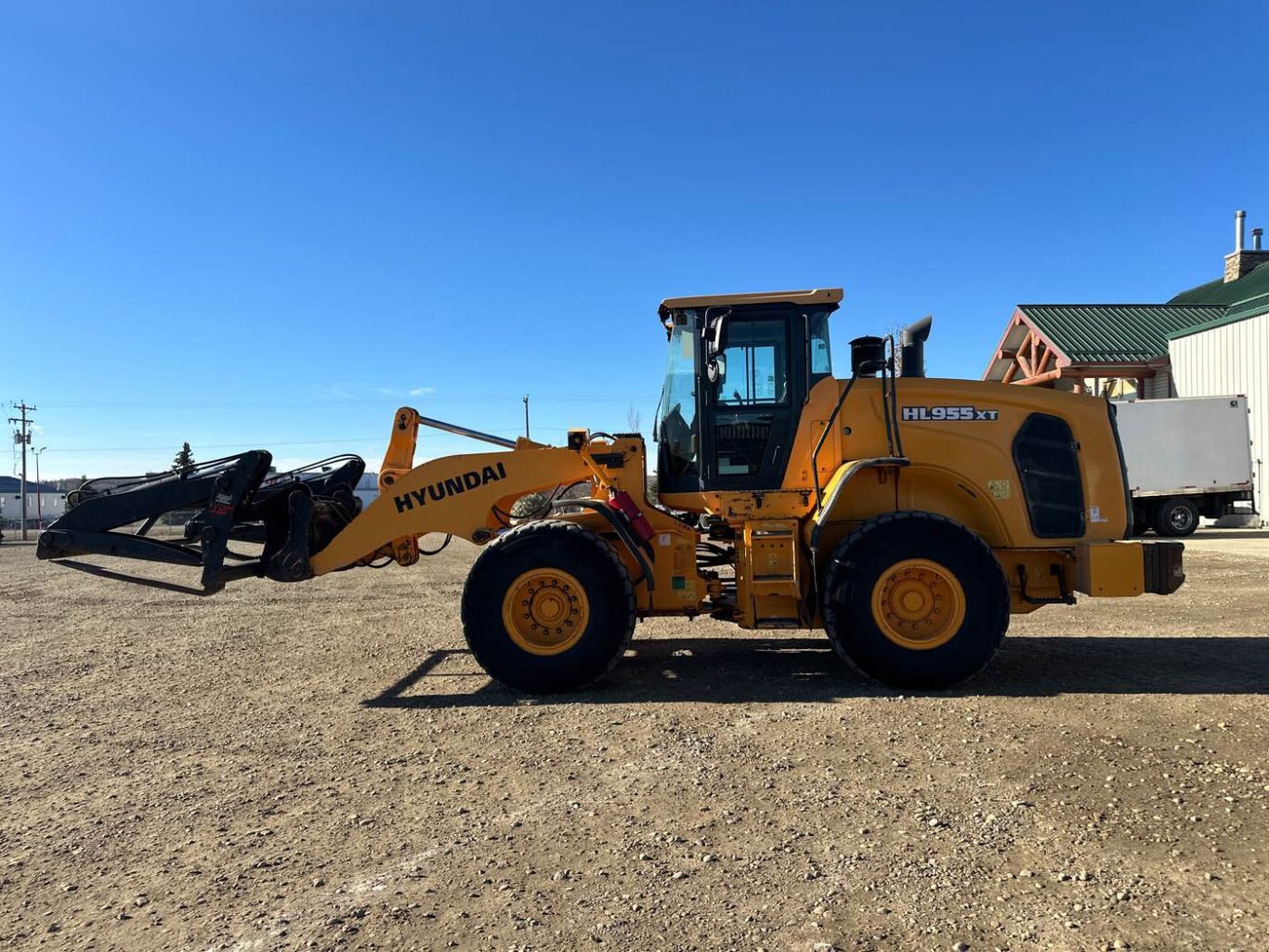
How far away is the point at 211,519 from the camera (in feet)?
20.3

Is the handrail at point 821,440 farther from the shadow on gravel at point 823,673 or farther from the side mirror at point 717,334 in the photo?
the shadow on gravel at point 823,673

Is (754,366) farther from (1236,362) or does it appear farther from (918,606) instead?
(1236,362)

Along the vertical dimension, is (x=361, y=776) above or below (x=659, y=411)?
below

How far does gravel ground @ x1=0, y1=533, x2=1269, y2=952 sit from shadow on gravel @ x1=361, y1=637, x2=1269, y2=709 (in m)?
0.05

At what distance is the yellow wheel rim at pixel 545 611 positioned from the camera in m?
5.76

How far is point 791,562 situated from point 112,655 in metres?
6.56

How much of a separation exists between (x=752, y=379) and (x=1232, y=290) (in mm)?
25927

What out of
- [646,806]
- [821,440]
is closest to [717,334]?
[821,440]

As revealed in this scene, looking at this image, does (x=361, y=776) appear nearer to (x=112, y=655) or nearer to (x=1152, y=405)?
(x=112, y=655)

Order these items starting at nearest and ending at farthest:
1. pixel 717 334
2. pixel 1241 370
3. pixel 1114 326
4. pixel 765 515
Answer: pixel 717 334 < pixel 765 515 < pixel 1241 370 < pixel 1114 326

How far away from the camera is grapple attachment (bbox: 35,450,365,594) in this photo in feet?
20.3

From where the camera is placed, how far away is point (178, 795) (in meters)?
4.03

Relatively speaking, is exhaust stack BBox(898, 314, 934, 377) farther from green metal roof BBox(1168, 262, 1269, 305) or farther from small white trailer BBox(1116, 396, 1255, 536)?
green metal roof BBox(1168, 262, 1269, 305)

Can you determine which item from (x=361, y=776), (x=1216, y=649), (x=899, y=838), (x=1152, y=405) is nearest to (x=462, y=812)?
(x=361, y=776)
